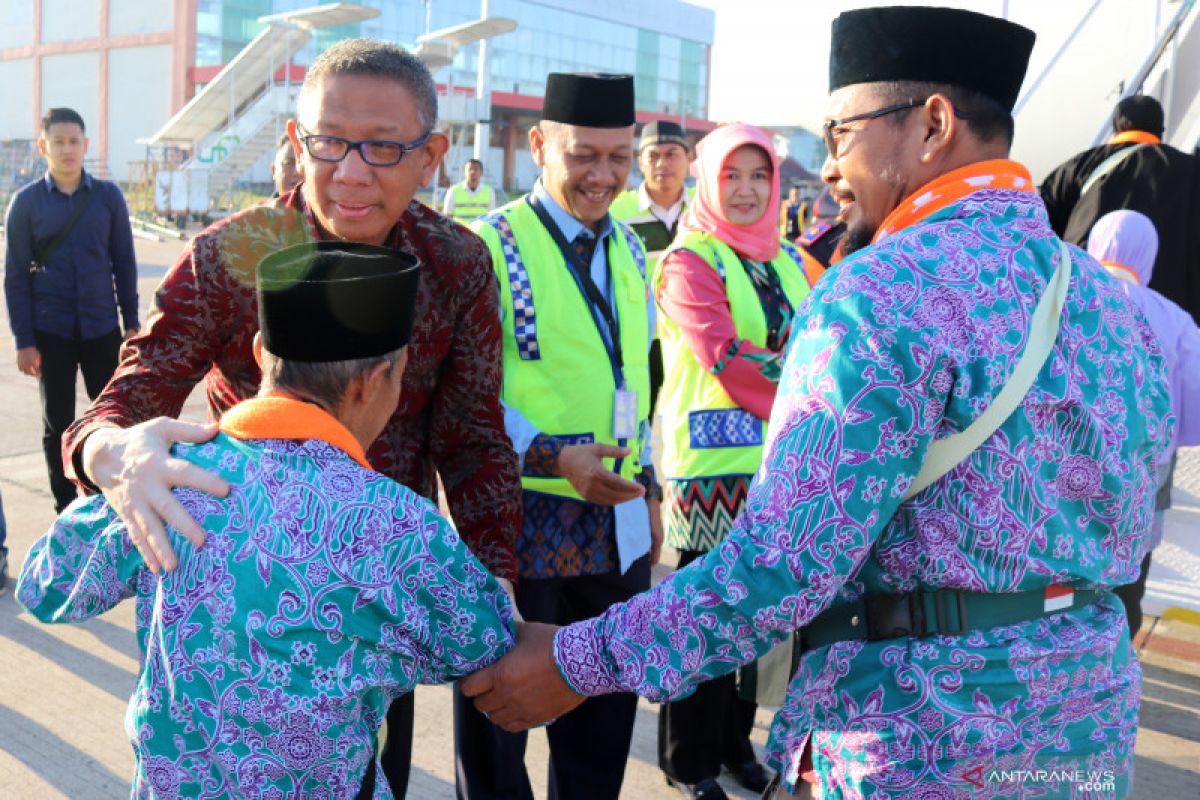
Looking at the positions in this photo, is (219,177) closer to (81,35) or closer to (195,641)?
(81,35)

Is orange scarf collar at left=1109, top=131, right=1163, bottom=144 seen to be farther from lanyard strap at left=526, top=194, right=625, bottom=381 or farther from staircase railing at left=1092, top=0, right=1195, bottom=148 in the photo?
lanyard strap at left=526, top=194, right=625, bottom=381

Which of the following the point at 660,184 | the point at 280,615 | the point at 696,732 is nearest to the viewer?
the point at 280,615

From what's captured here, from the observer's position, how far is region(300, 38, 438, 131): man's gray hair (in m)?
2.23

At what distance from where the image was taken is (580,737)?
3100 mm

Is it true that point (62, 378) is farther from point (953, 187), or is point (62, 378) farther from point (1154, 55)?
point (1154, 55)

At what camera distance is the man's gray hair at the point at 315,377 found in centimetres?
180

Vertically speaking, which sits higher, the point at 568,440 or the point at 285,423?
the point at 285,423

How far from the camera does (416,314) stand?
240 centimetres

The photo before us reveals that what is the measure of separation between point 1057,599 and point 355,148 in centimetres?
152

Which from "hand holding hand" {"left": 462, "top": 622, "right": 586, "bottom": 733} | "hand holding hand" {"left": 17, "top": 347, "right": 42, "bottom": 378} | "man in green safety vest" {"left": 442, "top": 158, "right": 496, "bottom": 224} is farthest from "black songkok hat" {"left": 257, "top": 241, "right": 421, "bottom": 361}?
"man in green safety vest" {"left": 442, "top": 158, "right": 496, "bottom": 224}

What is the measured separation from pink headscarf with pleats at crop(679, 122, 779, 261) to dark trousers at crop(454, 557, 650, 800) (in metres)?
1.25

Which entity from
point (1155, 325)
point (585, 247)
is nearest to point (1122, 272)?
point (1155, 325)

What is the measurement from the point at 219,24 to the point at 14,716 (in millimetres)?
44494

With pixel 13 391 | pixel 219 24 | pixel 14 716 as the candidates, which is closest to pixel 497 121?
pixel 219 24
